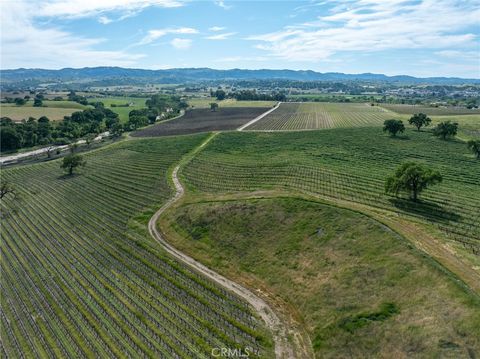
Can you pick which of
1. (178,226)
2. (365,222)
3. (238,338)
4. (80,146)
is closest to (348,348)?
(238,338)

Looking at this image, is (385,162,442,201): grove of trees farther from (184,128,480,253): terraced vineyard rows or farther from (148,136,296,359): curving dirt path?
(148,136,296,359): curving dirt path

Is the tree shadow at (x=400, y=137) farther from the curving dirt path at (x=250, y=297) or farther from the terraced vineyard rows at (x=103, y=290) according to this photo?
the curving dirt path at (x=250, y=297)

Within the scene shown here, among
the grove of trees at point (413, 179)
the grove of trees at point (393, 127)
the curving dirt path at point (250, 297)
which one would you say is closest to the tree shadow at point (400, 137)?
the grove of trees at point (393, 127)

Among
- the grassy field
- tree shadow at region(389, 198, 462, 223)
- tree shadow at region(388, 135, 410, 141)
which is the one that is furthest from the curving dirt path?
tree shadow at region(388, 135, 410, 141)

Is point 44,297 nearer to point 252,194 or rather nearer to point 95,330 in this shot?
point 95,330

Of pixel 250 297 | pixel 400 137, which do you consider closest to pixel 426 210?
pixel 250 297

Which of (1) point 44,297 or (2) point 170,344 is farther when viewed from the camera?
(1) point 44,297

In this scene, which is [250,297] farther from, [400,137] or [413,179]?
[400,137]
